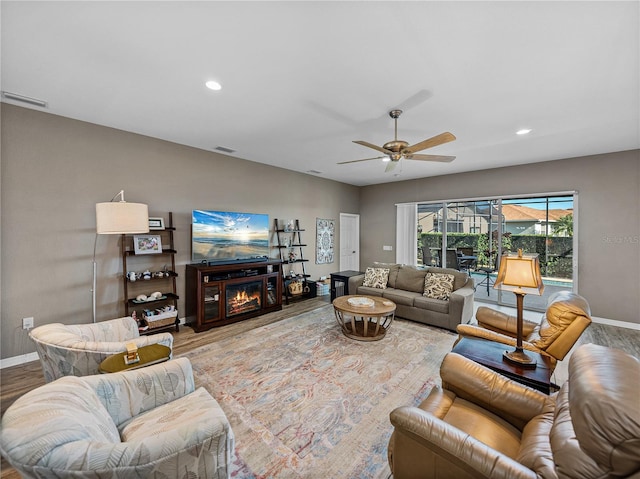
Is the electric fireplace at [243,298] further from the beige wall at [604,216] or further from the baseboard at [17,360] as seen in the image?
the beige wall at [604,216]

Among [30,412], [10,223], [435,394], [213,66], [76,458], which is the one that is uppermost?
[213,66]

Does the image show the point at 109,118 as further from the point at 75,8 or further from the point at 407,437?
the point at 407,437

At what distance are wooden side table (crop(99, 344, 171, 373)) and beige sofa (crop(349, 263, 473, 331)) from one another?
3572 mm

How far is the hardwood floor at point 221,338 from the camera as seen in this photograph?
2.48 m

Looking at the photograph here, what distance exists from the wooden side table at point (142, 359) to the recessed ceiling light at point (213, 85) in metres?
2.30

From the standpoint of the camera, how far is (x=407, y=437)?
1268 millimetres

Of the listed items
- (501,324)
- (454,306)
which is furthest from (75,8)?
(454,306)

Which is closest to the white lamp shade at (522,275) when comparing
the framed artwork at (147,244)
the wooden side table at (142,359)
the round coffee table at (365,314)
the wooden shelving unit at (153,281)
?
the round coffee table at (365,314)

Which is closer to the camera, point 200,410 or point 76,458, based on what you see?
point 76,458

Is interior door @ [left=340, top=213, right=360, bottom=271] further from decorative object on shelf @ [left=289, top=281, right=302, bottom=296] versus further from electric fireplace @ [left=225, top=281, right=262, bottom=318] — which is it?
electric fireplace @ [left=225, top=281, right=262, bottom=318]

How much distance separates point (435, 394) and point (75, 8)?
132 inches

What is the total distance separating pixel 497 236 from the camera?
18.2ft

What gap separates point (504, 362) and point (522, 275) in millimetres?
686

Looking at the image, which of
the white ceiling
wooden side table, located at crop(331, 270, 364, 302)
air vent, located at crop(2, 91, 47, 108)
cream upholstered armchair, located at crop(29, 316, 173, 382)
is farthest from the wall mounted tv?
cream upholstered armchair, located at crop(29, 316, 173, 382)
